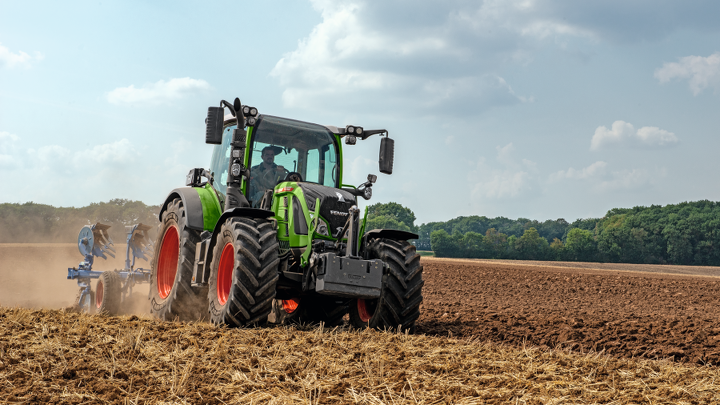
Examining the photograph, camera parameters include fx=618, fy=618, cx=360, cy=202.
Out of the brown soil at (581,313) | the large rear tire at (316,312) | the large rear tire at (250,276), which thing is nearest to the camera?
the large rear tire at (250,276)

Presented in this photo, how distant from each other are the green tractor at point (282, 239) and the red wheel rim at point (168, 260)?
0.22 ft

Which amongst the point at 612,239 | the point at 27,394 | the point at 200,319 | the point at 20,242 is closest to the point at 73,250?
the point at 20,242

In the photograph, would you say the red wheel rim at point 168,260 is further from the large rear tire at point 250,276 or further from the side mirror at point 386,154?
the side mirror at point 386,154

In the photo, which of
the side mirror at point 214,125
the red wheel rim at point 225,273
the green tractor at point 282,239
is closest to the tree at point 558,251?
the green tractor at point 282,239

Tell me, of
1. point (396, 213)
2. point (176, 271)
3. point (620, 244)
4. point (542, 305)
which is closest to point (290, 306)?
point (176, 271)

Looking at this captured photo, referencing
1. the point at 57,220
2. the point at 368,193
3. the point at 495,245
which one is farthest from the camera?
the point at 495,245

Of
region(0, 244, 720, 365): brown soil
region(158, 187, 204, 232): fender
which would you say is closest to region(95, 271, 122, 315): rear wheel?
region(0, 244, 720, 365): brown soil

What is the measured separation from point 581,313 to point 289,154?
7.44 m

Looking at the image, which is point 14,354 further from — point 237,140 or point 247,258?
point 237,140

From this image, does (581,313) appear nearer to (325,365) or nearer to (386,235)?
(386,235)

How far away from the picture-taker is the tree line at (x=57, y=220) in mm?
21547

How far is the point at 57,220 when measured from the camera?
2314 cm

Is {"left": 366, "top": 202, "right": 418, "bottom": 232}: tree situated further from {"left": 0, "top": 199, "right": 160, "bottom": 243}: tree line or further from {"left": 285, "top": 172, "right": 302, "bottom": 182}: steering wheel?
{"left": 285, "top": 172, "right": 302, "bottom": 182}: steering wheel

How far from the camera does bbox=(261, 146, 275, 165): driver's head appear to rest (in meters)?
8.07
